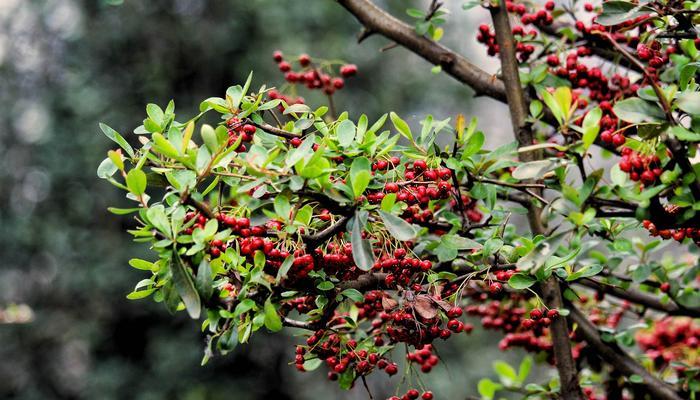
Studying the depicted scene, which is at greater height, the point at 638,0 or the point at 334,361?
the point at 638,0

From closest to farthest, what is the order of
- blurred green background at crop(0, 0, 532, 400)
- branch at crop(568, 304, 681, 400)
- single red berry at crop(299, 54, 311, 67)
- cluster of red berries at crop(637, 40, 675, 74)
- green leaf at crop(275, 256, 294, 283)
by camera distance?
1. green leaf at crop(275, 256, 294, 283)
2. cluster of red berries at crop(637, 40, 675, 74)
3. branch at crop(568, 304, 681, 400)
4. single red berry at crop(299, 54, 311, 67)
5. blurred green background at crop(0, 0, 532, 400)

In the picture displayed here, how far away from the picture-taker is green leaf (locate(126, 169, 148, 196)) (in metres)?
0.78

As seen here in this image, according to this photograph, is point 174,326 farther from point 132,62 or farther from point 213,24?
point 213,24

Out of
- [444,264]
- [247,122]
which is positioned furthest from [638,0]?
[247,122]

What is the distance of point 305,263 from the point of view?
859mm

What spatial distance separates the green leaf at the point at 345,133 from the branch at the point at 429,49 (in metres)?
0.58

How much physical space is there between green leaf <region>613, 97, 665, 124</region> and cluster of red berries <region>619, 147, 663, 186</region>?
59 mm

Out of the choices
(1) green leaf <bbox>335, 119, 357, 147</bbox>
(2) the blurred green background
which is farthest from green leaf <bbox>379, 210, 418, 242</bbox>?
(2) the blurred green background

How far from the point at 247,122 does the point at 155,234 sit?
275 mm

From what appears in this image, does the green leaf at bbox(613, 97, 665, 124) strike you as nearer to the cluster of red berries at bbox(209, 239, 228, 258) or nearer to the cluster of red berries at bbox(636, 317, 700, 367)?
the cluster of red berries at bbox(209, 239, 228, 258)

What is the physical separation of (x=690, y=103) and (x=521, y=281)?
322 millimetres

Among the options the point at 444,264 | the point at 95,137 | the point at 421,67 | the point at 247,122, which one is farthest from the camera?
the point at 421,67

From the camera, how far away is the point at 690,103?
0.74 m

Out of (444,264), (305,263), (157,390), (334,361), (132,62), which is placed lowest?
(157,390)
